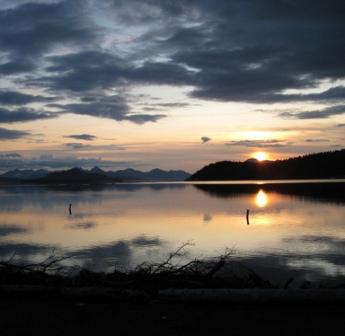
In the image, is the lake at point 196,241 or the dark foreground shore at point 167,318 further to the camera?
the lake at point 196,241

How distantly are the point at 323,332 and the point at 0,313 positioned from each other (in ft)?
25.8

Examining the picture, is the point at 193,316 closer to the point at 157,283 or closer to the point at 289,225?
the point at 157,283

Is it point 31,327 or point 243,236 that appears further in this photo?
point 243,236

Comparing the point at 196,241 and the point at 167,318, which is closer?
the point at 167,318

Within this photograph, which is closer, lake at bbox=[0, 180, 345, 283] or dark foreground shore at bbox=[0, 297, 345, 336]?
dark foreground shore at bbox=[0, 297, 345, 336]

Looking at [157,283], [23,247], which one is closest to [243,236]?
[23,247]

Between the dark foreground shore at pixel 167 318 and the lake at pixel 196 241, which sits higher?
the dark foreground shore at pixel 167 318

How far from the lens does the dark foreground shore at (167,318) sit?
10289mm

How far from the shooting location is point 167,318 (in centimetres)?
1119

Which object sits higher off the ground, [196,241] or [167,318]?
[167,318]

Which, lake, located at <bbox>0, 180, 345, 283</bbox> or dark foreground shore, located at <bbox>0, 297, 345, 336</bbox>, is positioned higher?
dark foreground shore, located at <bbox>0, 297, 345, 336</bbox>

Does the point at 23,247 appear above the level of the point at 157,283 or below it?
below

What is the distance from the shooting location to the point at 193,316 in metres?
11.3

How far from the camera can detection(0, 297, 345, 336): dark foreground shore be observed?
33.8 ft
